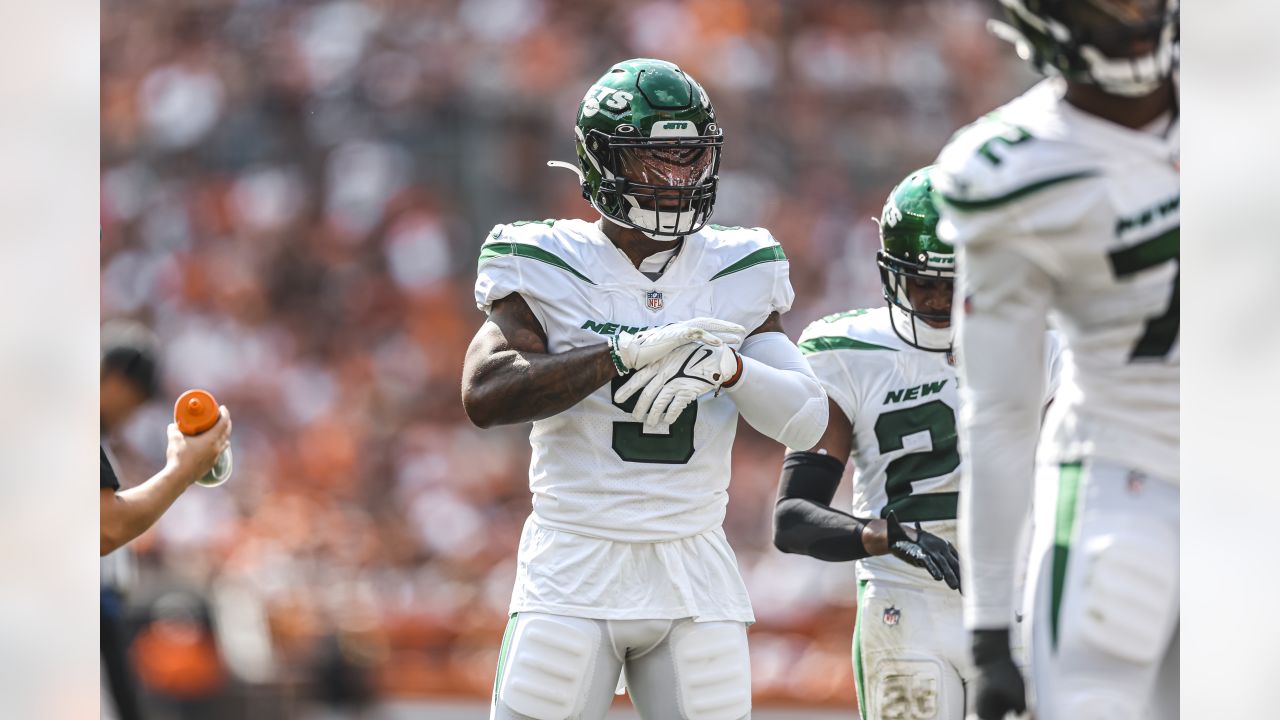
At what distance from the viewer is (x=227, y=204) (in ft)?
30.1

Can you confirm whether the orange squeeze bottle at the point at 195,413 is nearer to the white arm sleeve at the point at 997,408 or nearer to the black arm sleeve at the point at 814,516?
the black arm sleeve at the point at 814,516

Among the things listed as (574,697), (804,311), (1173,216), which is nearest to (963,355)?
(1173,216)

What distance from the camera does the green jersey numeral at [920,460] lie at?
336cm

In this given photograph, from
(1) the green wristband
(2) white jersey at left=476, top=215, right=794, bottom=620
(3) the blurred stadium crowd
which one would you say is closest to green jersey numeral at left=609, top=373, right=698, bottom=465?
(2) white jersey at left=476, top=215, right=794, bottom=620

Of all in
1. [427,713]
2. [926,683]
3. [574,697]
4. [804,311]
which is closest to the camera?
[574,697]

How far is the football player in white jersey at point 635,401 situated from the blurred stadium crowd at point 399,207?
4.22 m

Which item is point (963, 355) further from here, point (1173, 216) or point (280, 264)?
point (280, 264)

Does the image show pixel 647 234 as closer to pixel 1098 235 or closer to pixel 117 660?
pixel 1098 235

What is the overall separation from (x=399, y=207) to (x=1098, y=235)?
23.3 feet

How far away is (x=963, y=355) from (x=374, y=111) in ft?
24.0

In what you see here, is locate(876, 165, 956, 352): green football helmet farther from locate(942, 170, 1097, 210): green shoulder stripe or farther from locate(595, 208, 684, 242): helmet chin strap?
locate(942, 170, 1097, 210): green shoulder stripe

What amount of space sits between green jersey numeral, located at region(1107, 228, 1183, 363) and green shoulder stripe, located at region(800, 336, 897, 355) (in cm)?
123

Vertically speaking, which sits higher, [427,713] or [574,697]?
[574,697]

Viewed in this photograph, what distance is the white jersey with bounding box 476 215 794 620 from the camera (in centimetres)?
307
